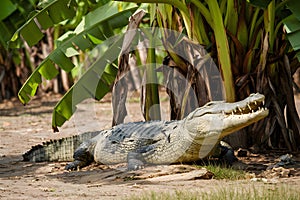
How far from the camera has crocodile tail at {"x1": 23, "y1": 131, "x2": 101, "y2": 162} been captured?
809 centimetres

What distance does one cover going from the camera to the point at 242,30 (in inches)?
308

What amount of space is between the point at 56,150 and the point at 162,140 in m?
1.74

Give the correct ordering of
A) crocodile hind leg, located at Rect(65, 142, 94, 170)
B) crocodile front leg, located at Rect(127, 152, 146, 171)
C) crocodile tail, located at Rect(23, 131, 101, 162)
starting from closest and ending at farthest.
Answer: crocodile front leg, located at Rect(127, 152, 146, 171) → crocodile hind leg, located at Rect(65, 142, 94, 170) → crocodile tail, located at Rect(23, 131, 101, 162)

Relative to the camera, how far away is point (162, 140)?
7199 millimetres

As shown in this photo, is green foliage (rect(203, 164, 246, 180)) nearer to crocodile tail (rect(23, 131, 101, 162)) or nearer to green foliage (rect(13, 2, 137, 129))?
crocodile tail (rect(23, 131, 101, 162))

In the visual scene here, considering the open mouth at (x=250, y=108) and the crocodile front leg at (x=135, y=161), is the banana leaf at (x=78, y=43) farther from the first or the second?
the open mouth at (x=250, y=108)

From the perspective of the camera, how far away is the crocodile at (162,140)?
6414 mm

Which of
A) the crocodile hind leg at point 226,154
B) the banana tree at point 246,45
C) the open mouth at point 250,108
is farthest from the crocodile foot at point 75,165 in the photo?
the open mouth at point 250,108

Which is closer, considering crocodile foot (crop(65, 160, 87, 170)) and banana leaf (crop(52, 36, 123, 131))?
crocodile foot (crop(65, 160, 87, 170))

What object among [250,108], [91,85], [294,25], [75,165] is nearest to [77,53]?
[91,85]

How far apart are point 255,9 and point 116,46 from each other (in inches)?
82.8

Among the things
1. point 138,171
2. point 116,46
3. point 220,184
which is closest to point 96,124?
point 116,46

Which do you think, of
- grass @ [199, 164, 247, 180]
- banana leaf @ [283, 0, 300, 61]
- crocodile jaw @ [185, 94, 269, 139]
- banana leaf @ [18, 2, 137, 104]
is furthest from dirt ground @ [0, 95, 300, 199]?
banana leaf @ [283, 0, 300, 61]

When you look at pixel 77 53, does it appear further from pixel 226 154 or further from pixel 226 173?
pixel 226 173
